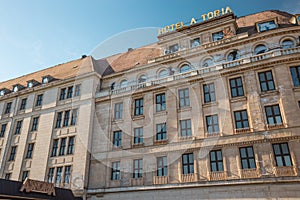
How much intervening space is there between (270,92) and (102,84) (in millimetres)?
18534

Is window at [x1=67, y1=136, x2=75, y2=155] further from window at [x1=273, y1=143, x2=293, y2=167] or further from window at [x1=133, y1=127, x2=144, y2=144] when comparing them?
window at [x1=273, y1=143, x2=293, y2=167]

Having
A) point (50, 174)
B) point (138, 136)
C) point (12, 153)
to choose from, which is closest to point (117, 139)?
point (138, 136)

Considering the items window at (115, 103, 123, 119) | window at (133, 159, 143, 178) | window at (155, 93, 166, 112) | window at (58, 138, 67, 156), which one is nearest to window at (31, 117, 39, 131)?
window at (58, 138, 67, 156)

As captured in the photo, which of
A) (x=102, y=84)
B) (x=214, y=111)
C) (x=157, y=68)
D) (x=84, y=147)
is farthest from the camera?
(x=102, y=84)

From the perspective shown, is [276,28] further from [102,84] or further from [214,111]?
[102,84]

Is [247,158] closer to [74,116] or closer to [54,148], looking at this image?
[74,116]

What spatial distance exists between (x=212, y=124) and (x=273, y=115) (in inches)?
193

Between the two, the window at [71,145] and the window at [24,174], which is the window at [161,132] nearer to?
the window at [71,145]

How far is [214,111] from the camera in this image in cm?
2227

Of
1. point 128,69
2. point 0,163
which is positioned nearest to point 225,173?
point 128,69

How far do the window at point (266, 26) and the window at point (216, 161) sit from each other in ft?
43.4

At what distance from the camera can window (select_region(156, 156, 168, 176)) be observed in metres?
21.9

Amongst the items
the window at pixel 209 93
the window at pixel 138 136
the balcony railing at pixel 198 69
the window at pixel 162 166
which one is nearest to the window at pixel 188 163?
the window at pixel 162 166

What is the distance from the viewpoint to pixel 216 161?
806 inches
